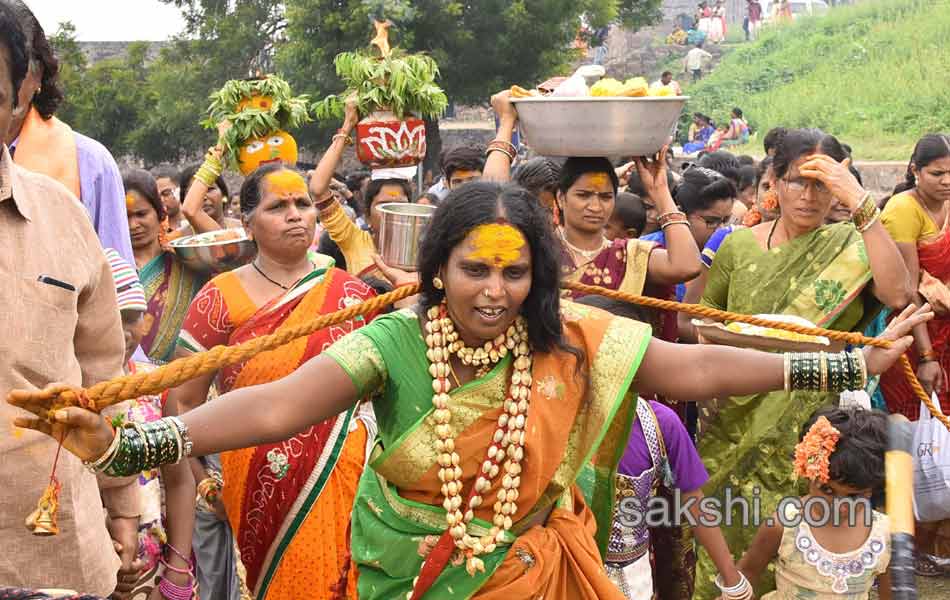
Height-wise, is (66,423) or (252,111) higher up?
(66,423)

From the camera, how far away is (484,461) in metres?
3.59

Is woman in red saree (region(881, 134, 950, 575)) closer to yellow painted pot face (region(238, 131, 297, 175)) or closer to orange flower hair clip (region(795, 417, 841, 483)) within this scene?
orange flower hair clip (region(795, 417, 841, 483))

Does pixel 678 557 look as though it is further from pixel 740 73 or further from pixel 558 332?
pixel 740 73

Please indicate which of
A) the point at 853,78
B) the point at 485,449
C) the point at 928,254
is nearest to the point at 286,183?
the point at 485,449

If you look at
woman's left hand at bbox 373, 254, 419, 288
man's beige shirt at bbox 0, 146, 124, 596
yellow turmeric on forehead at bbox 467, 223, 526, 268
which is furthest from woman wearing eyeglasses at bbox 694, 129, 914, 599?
man's beige shirt at bbox 0, 146, 124, 596

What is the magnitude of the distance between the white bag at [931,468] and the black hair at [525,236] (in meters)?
3.49

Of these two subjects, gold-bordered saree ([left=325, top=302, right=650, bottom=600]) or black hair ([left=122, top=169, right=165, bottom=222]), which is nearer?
gold-bordered saree ([left=325, top=302, right=650, bottom=600])

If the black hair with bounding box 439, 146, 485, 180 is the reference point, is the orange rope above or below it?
above

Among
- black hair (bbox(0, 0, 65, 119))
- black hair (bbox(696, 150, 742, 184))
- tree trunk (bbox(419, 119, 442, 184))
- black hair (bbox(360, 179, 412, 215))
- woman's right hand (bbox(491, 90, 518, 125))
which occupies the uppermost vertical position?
black hair (bbox(0, 0, 65, 119))

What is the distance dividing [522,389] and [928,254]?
404 centimetres

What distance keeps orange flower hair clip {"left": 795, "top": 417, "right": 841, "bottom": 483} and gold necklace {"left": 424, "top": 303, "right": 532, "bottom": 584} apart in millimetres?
2047

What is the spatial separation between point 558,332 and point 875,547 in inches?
91.5

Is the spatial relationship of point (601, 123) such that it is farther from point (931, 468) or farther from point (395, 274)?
point (931, 468)

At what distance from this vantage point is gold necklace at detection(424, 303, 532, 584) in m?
3.55
